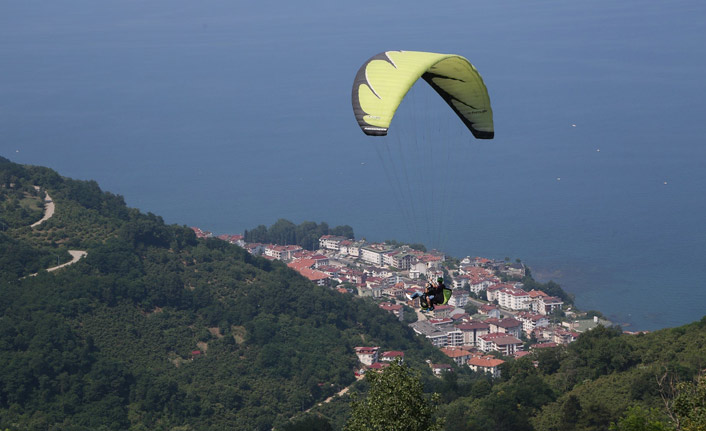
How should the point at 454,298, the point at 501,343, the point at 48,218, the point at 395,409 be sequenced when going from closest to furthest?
1. the point at 395,409
2. the point at 48,218
3. the point at 501,343
4. the point at 454,298

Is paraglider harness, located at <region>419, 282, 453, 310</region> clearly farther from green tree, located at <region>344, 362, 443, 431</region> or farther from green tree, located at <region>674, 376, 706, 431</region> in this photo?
green tree, located at <region>674, 376, 706, 431</region>

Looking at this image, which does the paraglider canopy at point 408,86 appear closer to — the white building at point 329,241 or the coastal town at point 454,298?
the coastal town at point 454,298

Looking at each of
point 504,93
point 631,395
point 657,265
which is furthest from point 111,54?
point 631,395

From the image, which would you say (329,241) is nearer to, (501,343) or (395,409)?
(501,343)

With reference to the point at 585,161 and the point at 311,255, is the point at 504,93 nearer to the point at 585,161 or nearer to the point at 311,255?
the point at 585,161

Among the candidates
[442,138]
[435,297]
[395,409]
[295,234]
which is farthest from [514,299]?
[442,138]

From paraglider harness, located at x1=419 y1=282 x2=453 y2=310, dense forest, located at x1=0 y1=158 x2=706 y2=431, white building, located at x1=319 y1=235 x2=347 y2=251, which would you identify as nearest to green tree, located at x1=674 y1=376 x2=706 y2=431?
dense forest, located at x1=0 y1=158 x2=706 y2=431
